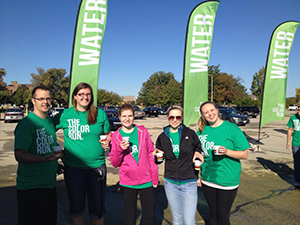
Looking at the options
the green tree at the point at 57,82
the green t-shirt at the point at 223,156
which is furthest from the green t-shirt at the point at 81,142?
the green tree at the point at 57,82

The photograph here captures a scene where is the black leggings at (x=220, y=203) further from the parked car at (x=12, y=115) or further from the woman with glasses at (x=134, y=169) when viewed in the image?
the parked car at (x=12, y=115)

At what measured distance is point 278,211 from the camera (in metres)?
3.76

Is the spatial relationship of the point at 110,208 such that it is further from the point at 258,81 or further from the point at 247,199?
the point at 258,81

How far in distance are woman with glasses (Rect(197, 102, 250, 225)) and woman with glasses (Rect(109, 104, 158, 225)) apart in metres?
0.67

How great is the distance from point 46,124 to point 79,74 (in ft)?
9.33

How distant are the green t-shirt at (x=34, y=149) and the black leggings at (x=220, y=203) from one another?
5.92 ft

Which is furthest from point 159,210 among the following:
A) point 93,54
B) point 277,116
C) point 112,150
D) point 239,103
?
point 239,103

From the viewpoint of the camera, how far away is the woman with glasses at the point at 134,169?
2.56m

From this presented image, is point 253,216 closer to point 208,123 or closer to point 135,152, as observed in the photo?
point 208,123

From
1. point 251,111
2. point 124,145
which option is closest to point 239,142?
point 124,145

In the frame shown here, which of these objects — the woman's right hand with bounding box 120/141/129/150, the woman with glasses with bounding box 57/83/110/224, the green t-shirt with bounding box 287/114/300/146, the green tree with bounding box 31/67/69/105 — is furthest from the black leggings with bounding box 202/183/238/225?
the green tree with bounding box 31/67/69/105

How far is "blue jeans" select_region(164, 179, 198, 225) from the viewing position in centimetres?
249

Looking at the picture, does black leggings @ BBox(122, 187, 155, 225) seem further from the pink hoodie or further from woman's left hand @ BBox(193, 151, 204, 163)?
woman's left hand @ BBox(193, 151, 204, 163)

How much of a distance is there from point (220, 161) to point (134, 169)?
3.33ft
